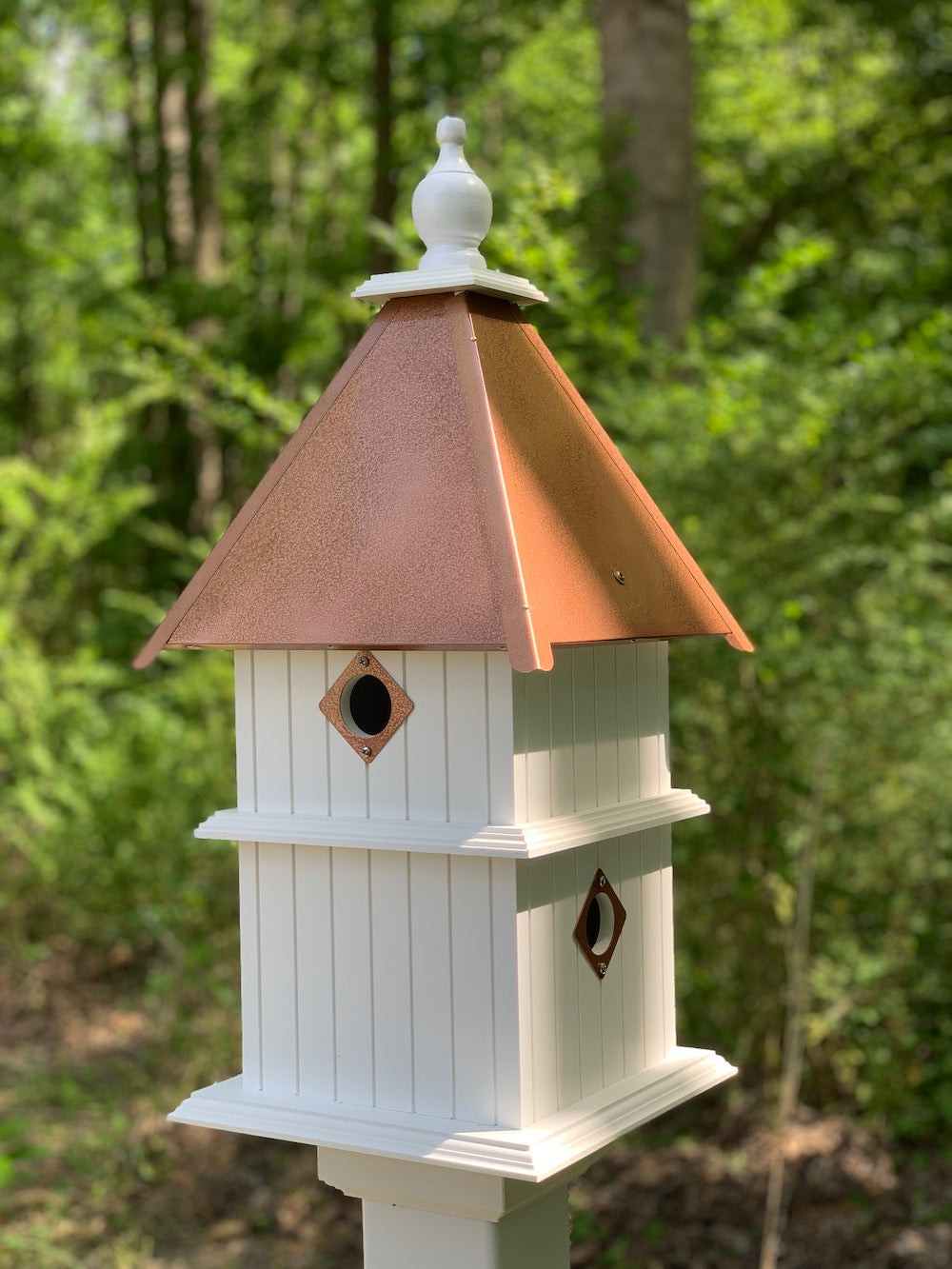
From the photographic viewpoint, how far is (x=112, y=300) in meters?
9.76

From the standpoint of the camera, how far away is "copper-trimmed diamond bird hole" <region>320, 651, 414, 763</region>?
167cm

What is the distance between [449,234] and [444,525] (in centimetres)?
42

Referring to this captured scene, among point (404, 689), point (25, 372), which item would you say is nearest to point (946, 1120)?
point (404, 689)

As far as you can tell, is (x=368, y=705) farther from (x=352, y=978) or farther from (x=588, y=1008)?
(x=588, y=1008)

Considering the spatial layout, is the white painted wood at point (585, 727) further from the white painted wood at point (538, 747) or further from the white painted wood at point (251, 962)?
the white painted wood at point (251, 962)

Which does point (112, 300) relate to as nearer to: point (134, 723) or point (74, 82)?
point (134, 723)

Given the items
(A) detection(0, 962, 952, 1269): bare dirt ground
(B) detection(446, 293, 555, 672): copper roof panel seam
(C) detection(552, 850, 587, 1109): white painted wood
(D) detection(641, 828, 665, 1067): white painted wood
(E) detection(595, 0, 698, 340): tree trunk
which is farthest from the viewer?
(E) detection(595, 0, 698, 340): tree trunk

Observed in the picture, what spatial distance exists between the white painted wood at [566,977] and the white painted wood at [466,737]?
0.14 m

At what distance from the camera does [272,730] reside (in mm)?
1767

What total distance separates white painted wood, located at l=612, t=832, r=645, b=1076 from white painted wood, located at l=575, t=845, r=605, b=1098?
0.08 metres

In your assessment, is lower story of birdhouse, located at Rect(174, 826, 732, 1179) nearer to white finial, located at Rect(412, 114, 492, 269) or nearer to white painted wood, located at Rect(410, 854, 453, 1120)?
white painted wood, located at Rect(410, 854, 453, 1120)

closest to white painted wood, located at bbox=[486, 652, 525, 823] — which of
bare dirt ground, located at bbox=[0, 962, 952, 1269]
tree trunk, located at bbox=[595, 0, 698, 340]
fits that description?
bare dirt ground, located at bbox=[0, 962, 952, 1269]

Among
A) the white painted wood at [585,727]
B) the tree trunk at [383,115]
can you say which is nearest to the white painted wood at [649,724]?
the white painted wood at [585,727]

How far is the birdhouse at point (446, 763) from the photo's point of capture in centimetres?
161
